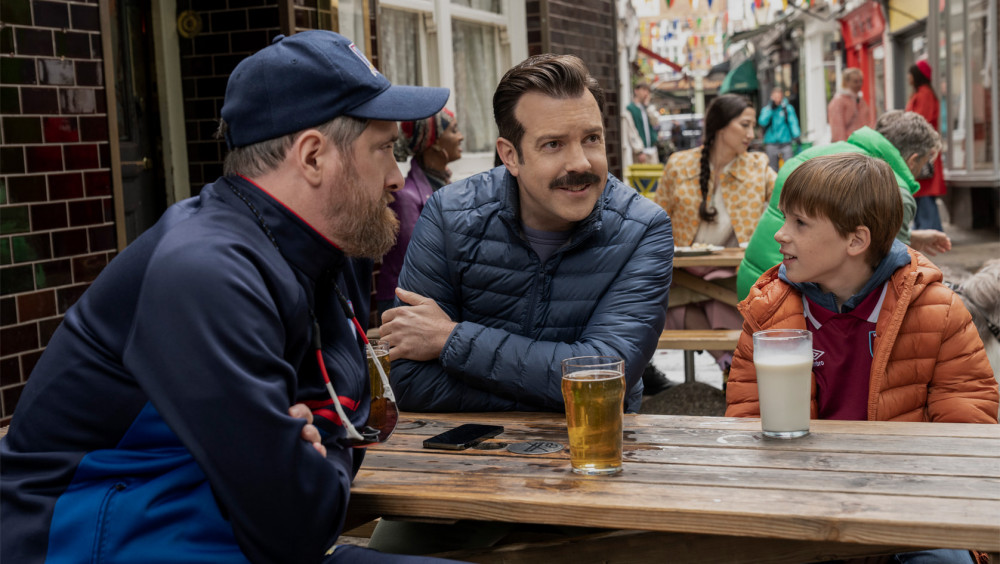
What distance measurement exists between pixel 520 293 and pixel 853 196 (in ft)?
2.93

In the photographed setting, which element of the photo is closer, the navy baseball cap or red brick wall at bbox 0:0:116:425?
the navy baseball cap

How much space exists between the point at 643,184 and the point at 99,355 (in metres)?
8.86

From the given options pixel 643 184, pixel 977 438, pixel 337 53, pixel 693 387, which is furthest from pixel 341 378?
pixel 643 184

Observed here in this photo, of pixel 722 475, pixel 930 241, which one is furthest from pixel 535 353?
pixel 930 241

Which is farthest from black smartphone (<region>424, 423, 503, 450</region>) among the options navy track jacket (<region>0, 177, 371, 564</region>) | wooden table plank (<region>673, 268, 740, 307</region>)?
wooden table plank (<region>673, 268, 740, 307</region>)

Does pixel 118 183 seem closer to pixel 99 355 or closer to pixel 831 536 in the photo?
pixel 99 355

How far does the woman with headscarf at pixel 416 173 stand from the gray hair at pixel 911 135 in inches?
92.4

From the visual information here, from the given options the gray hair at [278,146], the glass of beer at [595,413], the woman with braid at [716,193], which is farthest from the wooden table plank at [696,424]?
the woman with braid at [716,193]

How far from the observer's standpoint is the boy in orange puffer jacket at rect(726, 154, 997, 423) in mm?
2484

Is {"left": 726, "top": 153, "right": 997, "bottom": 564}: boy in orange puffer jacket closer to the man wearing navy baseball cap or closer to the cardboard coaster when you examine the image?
the cardboard coaster

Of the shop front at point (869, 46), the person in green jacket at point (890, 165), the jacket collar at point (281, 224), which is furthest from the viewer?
the shop front at point (869, 46)

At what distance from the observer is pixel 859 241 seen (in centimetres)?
262

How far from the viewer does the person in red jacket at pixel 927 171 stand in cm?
1054

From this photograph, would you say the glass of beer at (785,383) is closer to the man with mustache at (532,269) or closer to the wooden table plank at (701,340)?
the man with mustache at (532,269)
